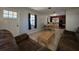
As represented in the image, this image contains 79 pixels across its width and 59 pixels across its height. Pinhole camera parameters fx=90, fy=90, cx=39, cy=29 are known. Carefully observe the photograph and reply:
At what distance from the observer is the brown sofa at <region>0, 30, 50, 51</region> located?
3.60ft

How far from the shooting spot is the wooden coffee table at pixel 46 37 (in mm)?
1201

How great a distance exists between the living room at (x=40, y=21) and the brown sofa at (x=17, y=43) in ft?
0.10

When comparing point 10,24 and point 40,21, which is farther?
point 40,21

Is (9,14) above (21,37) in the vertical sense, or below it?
above

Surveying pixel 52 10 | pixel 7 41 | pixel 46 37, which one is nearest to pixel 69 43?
pixel 46 37

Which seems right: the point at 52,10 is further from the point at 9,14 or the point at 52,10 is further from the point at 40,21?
the point at 9,14

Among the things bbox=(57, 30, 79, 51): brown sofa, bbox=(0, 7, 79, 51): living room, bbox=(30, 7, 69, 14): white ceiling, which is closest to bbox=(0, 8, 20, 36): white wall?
bbox=(0, 7, 79, 51): living room

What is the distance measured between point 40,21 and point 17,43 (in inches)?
17.0

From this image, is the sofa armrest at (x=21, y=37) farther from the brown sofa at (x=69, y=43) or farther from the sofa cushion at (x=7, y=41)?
the brown sofa at (x=69, y=43)

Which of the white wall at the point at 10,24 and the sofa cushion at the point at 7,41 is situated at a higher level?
the white wall at the point at 10,24

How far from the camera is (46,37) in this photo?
1229mm

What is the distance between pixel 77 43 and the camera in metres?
1.12

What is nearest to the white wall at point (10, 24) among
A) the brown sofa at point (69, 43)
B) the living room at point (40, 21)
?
the living room at point (40, 21)
